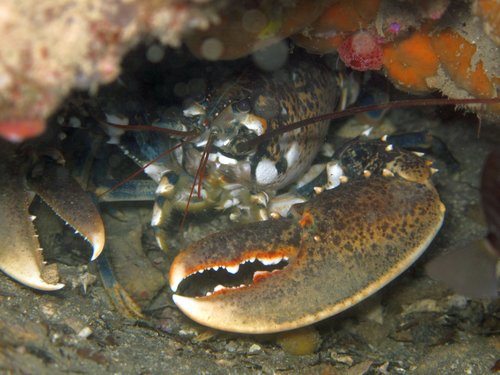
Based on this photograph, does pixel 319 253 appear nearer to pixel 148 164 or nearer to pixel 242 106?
pixel 242 106

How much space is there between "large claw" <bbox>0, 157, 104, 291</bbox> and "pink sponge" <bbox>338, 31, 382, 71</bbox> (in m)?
1.94

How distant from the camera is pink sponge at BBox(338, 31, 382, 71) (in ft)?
9.78

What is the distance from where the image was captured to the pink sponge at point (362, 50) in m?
2.98

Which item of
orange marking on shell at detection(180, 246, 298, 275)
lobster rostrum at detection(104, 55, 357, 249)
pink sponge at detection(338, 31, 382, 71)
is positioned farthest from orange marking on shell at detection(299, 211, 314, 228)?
pink sponge at detection(338, 31, 382, 71)

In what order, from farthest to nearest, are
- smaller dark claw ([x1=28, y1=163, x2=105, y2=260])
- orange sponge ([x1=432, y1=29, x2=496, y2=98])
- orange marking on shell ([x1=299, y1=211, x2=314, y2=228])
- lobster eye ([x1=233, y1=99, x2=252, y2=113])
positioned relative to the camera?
1. lobster eye ([x1=233, y1=99, x2=252, y2=113])
2. smaller dark claw ([x1=28, y1=163, x2=105, y2=260])
3. orange sponge ([x1=432, y1=29, x2=496, y2=98])
4. orange marking on shell ([x1=299, y1=211, x2=314, y2=228])

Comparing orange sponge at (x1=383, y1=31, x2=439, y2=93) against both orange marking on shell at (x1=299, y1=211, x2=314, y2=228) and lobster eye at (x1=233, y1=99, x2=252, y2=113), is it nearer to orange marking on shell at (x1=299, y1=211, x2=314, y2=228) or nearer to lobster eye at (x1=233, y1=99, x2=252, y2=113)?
lobster eye at (x1=233, y1=99, x2=252, y2=113)

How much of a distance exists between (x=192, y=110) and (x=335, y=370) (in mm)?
1877

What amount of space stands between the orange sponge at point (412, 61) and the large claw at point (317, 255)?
842 mm

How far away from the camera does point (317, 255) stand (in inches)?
92.0

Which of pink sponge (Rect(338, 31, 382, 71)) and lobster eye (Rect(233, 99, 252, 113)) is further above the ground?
pink sponge (Rect(338, 31, 382, 71))

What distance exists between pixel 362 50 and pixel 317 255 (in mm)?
1487

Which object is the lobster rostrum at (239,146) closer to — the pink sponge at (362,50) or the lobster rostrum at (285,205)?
the lobster rostrum at (285,205)

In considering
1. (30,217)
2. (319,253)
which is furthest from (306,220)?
(30,217)

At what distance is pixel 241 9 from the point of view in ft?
7.63
